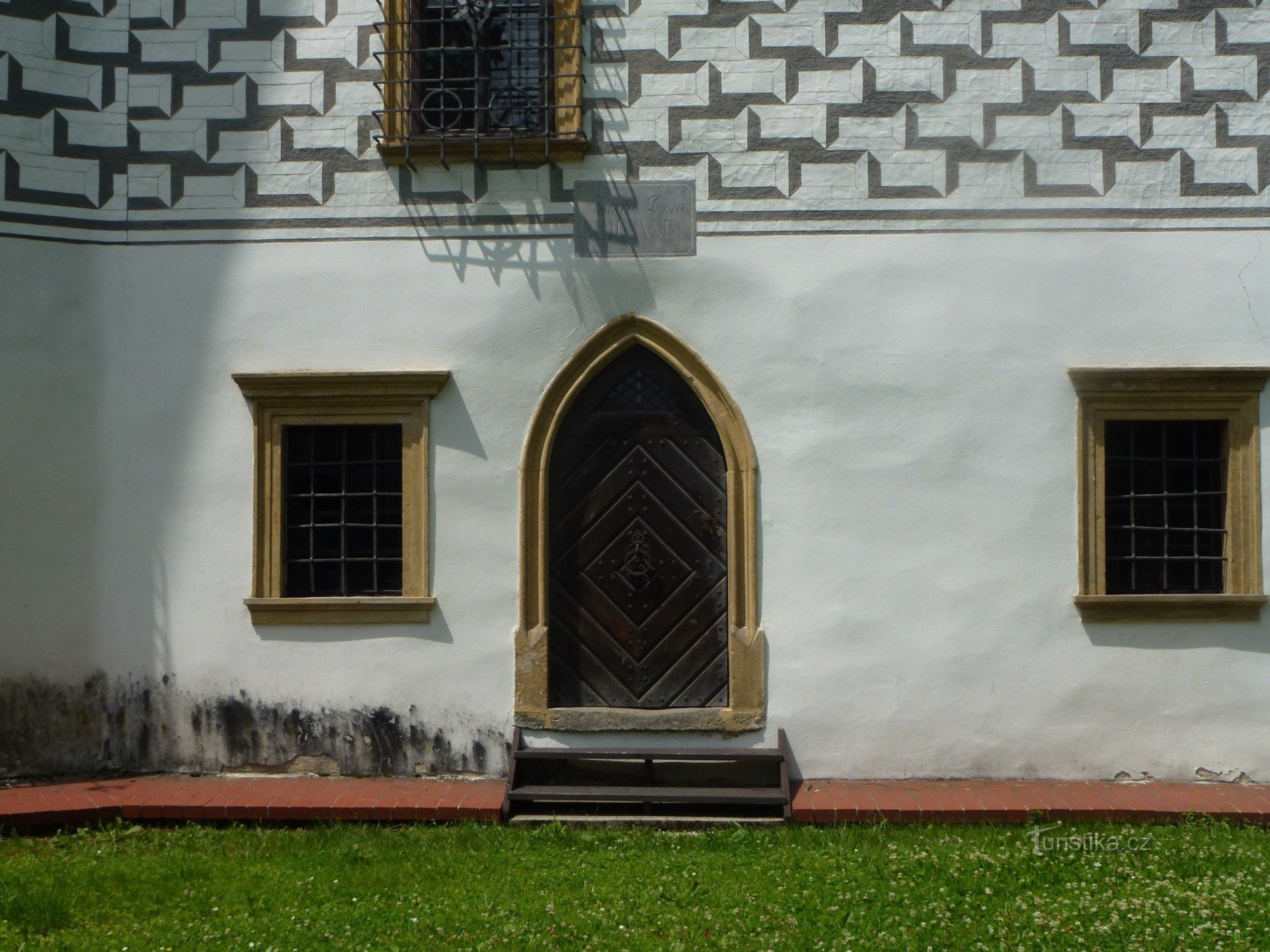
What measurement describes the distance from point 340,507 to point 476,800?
1964 mm

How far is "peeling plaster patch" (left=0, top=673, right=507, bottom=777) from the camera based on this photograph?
7207 mm

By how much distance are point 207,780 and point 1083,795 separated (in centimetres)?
506

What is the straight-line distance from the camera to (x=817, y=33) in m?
7.29

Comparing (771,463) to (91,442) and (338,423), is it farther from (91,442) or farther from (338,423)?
(91,442)

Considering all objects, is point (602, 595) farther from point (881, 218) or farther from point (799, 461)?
point (881, 218)

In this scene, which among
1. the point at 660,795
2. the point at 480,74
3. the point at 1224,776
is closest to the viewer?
the point at 660,795

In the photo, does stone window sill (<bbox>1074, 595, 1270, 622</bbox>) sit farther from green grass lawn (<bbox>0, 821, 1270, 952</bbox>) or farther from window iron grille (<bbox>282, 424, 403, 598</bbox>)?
window iron grille (<bbox>282, 424, 403, 598</bbox>)

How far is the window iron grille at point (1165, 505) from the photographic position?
723 cm

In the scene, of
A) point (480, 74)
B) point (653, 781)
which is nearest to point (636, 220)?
point (480, 74)

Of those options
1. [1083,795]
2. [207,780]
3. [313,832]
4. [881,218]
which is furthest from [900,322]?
[207,780]

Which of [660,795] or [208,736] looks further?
[208,736]

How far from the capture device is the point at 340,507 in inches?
291

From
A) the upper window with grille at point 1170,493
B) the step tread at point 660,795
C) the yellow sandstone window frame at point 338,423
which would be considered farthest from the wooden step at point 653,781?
the upper window with grille at point 1170,493

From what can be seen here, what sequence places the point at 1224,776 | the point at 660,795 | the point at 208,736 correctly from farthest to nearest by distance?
the point at 208,736, the point at 1224,776, the point at 660,795
